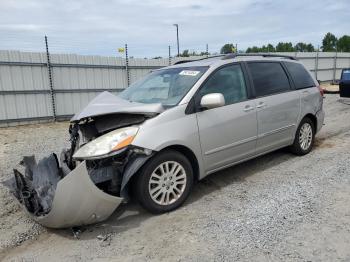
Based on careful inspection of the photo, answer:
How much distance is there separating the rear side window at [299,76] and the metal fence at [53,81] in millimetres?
8291

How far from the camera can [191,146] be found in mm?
3961

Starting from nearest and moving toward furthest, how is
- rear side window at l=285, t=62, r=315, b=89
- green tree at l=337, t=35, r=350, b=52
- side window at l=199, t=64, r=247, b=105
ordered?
side window at l=199, t=64, r=247, b=105 → rear side window at l=285, t=62, r=315, b=89 → green tree at l=337, t=35, r=350, b=52

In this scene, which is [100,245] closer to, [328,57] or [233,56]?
[233,56]

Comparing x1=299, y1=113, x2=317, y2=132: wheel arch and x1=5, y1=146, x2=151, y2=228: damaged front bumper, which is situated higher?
x1=299, y1=113, x2=317, y2=132: wheel arch

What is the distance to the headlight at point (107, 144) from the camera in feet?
11.4

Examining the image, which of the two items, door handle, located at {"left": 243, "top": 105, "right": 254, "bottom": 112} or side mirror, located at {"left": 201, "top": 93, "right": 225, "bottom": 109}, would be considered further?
door handle, located at {"left": 243, "top": 105, "right": 254, "bottom": 112}

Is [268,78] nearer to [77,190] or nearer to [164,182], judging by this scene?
[164,182]

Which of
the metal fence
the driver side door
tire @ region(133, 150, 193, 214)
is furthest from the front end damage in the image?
the metal fence

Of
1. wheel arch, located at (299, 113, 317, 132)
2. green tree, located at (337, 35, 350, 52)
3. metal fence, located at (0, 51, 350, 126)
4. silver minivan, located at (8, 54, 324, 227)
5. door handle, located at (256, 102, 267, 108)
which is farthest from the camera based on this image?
green tree, located at (337, 35, 350, 52)

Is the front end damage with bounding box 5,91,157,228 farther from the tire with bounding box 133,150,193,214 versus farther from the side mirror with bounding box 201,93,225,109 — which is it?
the side mirror with bounding box 201,93,225,109

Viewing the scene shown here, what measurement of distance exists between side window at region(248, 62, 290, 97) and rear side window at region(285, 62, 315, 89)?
9.7 inches

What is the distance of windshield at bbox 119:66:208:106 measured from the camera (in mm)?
4199

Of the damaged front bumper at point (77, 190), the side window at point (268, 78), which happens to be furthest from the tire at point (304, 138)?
the damaged front bumper at point (77, 190)

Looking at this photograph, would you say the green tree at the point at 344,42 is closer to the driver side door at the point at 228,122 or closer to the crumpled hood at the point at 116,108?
the driver side door at the point at 228,122
